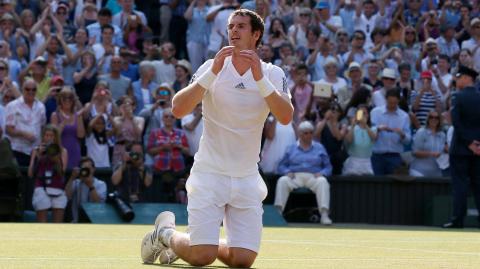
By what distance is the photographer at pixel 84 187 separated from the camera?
1744cm

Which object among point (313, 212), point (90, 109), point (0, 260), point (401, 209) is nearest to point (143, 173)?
point (90, 109)

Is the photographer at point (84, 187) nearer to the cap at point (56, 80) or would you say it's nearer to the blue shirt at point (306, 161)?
the cap at point (56, 80)

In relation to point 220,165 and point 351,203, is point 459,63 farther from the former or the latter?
point 220,165

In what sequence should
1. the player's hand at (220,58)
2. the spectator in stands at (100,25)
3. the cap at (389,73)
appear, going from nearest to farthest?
the player's hand at (220,58), the cap at (389,73), the spectator in stands at (100,25)

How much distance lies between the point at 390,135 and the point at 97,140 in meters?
4.73

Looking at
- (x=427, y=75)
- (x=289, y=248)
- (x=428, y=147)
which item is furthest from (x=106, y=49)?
(x=289, y=248)

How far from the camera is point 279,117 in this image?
27.3 feet

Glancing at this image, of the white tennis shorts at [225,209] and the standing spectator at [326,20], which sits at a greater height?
the standing spectator at [326,20]

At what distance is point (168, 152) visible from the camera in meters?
18.1

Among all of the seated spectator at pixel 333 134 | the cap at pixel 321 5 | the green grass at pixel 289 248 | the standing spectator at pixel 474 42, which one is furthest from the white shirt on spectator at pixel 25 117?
the standing spectator at pixel 474 42

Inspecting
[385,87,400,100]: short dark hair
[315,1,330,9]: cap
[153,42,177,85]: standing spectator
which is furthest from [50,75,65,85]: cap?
[315,1,330,9]: cap

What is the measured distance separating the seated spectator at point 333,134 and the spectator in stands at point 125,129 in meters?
2.97

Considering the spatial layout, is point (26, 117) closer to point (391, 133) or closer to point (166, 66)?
point (166, 66)

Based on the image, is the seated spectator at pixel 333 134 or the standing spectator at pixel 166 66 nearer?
the seated spectator at pixel 333 134
